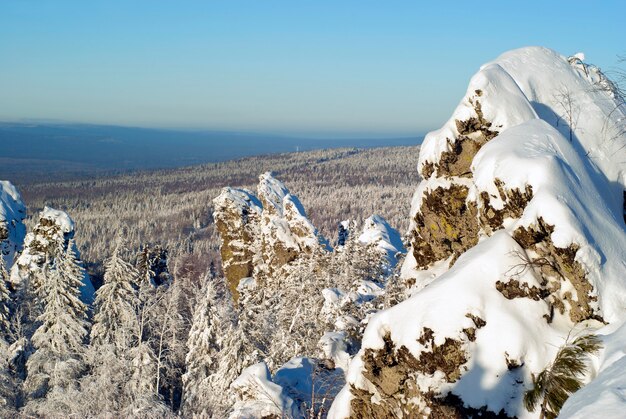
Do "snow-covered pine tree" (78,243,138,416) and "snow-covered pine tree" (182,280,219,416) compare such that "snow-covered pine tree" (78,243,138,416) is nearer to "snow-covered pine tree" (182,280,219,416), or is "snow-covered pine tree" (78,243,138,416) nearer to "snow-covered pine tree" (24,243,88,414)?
"snow-covered pine tree" (24,243,88,414)

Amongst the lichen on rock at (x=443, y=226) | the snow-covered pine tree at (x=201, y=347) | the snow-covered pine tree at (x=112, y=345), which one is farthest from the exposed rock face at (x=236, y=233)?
the lichen on rock at (x=443, y=226)

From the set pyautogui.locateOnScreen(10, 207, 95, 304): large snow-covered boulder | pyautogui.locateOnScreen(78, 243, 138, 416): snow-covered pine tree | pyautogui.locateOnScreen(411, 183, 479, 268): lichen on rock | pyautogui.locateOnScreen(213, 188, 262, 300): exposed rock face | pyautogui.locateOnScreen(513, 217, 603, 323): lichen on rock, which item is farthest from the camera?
pyautogui.locateOnScreen(213, 188, 262, 300): exposed rock face

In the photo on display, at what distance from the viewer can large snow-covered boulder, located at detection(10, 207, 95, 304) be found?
38.6 metres

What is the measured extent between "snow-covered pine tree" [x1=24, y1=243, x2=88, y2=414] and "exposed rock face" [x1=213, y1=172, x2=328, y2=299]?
14.7m

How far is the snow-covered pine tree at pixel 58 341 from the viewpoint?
94.0 ft

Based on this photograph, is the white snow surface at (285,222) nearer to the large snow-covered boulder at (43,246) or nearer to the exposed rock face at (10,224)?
the large snow-covered boulder at (43,246)

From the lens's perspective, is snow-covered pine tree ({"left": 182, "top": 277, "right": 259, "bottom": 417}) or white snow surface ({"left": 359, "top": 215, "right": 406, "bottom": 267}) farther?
white snow surface ({"left": 359, "top": 215, "right": 406, "bottom": 267})

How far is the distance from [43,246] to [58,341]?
11.5m

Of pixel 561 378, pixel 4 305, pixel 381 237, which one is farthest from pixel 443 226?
pixel 381 237

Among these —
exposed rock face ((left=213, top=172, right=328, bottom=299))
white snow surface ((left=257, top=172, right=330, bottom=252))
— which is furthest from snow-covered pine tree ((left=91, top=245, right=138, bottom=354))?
white snow surface ((left=257, top=172, right=330, bottom=252))

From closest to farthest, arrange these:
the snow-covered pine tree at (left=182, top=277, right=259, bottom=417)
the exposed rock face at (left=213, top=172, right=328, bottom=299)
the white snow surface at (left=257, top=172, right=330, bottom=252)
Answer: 1. the snow-covered pine tree at (left=182, top=277, right=259, bottom=417)
2. the white snow surface at (left=257, top=172, right=330, bottom=252)
3. the exposed rock face at (left=213, top=172, right=328, bottom=299)

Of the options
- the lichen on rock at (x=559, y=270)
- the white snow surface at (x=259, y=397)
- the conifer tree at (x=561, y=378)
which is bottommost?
the white snow surface at (x=259, y=397)

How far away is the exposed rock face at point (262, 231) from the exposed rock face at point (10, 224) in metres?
16.3

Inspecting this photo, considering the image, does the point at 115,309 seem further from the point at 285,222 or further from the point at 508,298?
the point at 508,298
